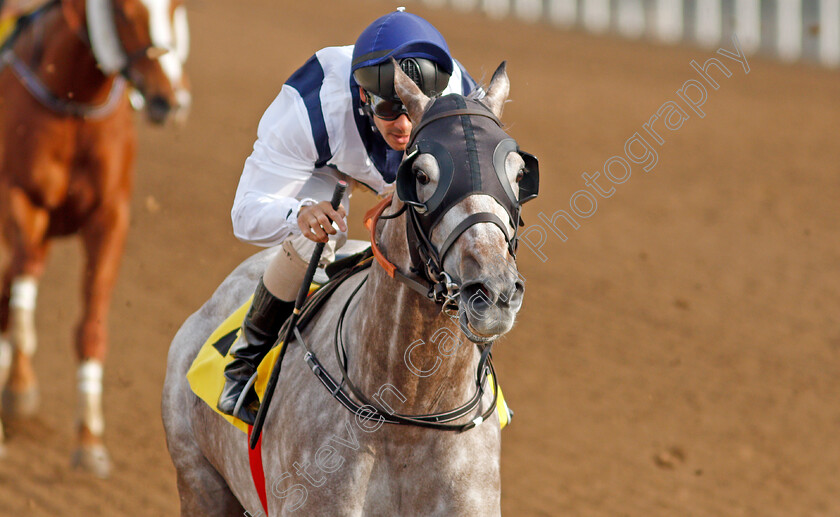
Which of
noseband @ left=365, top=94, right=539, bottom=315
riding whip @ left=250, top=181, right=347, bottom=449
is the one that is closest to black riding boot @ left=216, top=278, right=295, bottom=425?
riding whip @ left=250, top=181, right=347, bottom=449

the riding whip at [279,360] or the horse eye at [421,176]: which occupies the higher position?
the horse eye at [421,176]

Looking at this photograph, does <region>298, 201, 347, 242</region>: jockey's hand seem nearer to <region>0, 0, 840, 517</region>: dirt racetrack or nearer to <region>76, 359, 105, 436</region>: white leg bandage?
<region>0, 0, 840, 517</region>: dirt racetrack

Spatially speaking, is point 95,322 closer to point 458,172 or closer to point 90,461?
point 90,461

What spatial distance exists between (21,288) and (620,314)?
574 cm

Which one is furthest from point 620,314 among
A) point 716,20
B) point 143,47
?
point 716,20

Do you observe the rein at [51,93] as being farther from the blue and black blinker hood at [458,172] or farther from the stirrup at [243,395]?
the blue and black blinker hood at [458,172]

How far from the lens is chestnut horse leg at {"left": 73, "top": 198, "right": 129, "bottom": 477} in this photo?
613 centimetres

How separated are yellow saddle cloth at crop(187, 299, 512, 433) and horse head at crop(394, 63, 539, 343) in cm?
103

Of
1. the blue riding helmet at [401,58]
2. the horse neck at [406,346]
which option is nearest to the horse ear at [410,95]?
the blue riding helmet at [401,58]

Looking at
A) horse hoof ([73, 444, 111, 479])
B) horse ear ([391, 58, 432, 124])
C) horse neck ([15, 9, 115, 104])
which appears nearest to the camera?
horse ear ([391, 58, 432, 124])

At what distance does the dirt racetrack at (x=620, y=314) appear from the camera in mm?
6340

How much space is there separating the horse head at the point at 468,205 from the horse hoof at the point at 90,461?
4460 millimetres

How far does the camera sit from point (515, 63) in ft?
66.6

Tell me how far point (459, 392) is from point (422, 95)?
35.1 inches
